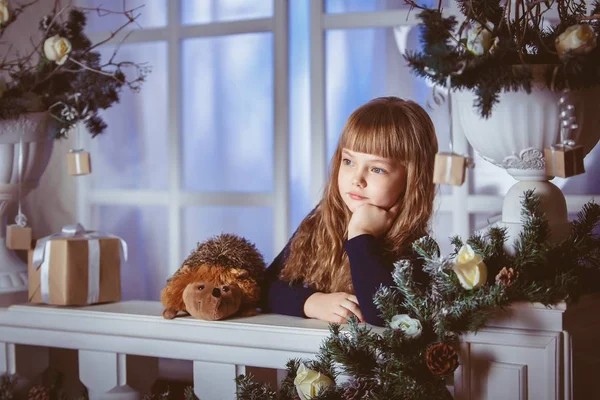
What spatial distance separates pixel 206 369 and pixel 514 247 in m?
0.68

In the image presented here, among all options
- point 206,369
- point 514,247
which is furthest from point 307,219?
point 514,247

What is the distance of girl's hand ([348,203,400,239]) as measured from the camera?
1.59m

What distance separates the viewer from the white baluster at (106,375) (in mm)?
1700

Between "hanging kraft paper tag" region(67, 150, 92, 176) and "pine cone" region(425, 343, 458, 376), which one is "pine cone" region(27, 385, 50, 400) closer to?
"hanging kraft paper tag" region(67, 150, 92, 176)

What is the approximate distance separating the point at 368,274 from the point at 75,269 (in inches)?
27.5

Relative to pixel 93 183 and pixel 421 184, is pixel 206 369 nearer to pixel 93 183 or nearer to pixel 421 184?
pixel 421 184

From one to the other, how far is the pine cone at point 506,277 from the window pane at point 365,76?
3.53 feet

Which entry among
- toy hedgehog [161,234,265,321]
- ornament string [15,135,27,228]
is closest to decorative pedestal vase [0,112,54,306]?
ornament string [15,135,27,228]

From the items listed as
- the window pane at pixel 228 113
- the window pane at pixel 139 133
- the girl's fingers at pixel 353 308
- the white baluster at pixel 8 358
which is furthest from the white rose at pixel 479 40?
the window pane at pixel 139 133

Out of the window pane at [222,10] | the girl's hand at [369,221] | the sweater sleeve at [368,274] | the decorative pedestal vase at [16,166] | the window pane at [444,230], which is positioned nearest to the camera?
the sweater sleeve at [368,274]

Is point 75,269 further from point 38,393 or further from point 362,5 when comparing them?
point 362,5

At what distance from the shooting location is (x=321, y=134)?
2488 mm

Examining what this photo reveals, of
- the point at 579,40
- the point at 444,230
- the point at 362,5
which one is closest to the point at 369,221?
the point at 579,40

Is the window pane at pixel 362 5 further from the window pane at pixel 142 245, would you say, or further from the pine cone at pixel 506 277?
the pine cone at pixel 506 277
